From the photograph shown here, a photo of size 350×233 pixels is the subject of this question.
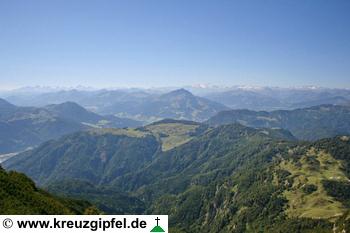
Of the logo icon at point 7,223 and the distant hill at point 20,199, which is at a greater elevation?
the logo icon at point 7,223

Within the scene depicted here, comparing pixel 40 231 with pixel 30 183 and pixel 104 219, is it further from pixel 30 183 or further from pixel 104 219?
pixel 30 183

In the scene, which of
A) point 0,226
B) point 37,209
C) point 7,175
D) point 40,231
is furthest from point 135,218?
point 7,175

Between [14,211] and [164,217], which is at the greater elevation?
[164,217]

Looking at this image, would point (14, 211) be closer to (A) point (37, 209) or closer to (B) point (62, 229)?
(A) point (37, 209)

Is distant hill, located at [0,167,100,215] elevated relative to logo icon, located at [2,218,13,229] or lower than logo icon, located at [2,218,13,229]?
lower

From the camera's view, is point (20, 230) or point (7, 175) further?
point (7, 175)

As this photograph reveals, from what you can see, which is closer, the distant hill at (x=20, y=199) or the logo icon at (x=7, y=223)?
the logo icon at (x=7, y=223)

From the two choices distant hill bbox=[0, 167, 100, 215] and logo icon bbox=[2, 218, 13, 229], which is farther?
distant hill bbox=[0, 167, 100, 215]

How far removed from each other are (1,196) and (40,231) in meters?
103

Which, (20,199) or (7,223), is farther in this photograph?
(20,199)

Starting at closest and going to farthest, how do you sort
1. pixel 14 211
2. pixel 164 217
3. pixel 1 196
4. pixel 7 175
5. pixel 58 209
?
1. pixel 164 217
2. pixel 14 211
3. pixel 1 196
4. pixel 58 209
5. pixel 7 175

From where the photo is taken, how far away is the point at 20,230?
225ft

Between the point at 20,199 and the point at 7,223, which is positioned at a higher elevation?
the point at 7,223

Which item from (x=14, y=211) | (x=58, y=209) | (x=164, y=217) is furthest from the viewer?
(x=58, y=209)
